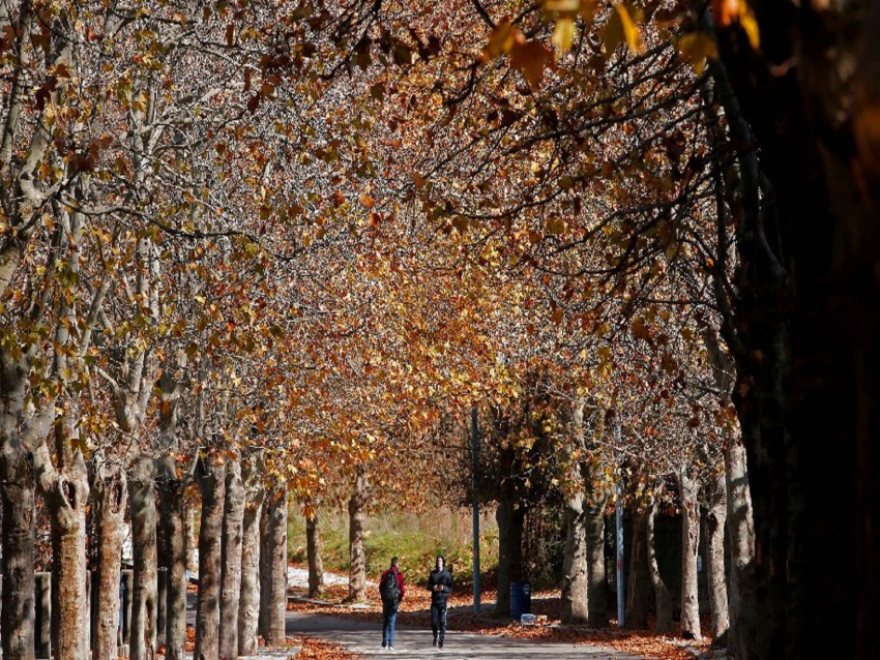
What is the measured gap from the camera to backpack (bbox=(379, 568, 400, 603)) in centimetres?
3097

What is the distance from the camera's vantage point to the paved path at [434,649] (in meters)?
28.5

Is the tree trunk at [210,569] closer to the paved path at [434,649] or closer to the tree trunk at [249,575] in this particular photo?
the tree trunk at [249,575]

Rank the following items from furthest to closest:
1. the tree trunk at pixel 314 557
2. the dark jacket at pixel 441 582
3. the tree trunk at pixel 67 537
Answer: the tree trunk at pixel 314 557
the dark jacket at pixel 441 582
the tree trunk at pixel 67 537

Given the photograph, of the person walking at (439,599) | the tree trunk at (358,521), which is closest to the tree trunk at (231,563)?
the person walking at (439,599)

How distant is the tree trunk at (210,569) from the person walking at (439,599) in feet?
32.0

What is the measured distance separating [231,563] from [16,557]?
10.5 meters

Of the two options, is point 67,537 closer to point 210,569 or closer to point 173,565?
point 210,569

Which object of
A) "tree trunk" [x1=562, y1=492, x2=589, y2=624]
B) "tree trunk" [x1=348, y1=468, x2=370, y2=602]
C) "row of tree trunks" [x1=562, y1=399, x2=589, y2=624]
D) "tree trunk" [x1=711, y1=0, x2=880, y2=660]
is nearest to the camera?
"tree trunk" [x1=711, y1=0, x2=880, y2=660]

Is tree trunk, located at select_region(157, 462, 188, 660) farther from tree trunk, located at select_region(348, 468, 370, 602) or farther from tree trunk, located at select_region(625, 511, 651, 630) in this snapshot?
tree trunk, located at select_region(348, 468, 370, 602)

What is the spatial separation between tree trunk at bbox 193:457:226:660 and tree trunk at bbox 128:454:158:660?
830mm

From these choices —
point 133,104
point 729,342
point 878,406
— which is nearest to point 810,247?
point 878,406

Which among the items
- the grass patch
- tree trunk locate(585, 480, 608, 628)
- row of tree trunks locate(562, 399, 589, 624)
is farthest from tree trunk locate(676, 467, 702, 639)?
the grass patch

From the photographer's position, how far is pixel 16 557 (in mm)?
12695

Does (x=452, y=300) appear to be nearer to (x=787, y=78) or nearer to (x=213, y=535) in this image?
(x=213, y=535)
